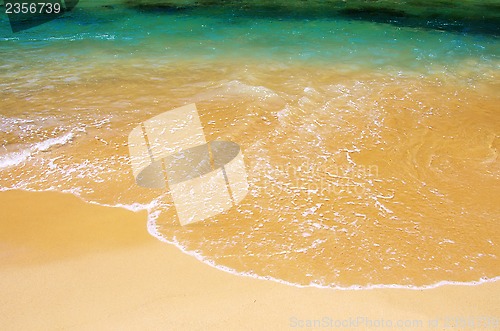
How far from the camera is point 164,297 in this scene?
2.60 meters

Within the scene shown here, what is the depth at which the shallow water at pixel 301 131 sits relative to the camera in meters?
2.96

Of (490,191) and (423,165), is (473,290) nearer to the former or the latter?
(490,191)

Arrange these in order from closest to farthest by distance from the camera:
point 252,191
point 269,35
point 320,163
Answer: point 252,191 → point 320,163 → point 269,35

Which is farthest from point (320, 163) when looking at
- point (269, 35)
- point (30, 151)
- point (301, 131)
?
point (269, 35)

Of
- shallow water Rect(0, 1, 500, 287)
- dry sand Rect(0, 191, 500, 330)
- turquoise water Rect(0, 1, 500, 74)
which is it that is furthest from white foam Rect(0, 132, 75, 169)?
turquoise water Rect(0, 1, 500, 74)

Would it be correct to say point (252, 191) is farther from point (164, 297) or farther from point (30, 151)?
point (30, 151)

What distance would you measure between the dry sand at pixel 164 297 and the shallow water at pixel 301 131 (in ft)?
0.42

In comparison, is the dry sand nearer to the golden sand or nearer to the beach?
the beach

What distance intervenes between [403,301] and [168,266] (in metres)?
1.52

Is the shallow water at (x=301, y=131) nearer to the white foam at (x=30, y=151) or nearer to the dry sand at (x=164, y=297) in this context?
the white foam at (x=30, y=151)

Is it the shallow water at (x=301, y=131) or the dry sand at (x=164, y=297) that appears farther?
the shallow water at (x=301, y=131)

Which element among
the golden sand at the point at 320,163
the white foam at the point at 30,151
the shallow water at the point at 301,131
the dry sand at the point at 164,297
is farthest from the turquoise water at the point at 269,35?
the dry sand at the point at 164,297

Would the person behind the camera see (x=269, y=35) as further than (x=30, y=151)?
Yes

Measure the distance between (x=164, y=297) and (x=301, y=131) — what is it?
2.39m
